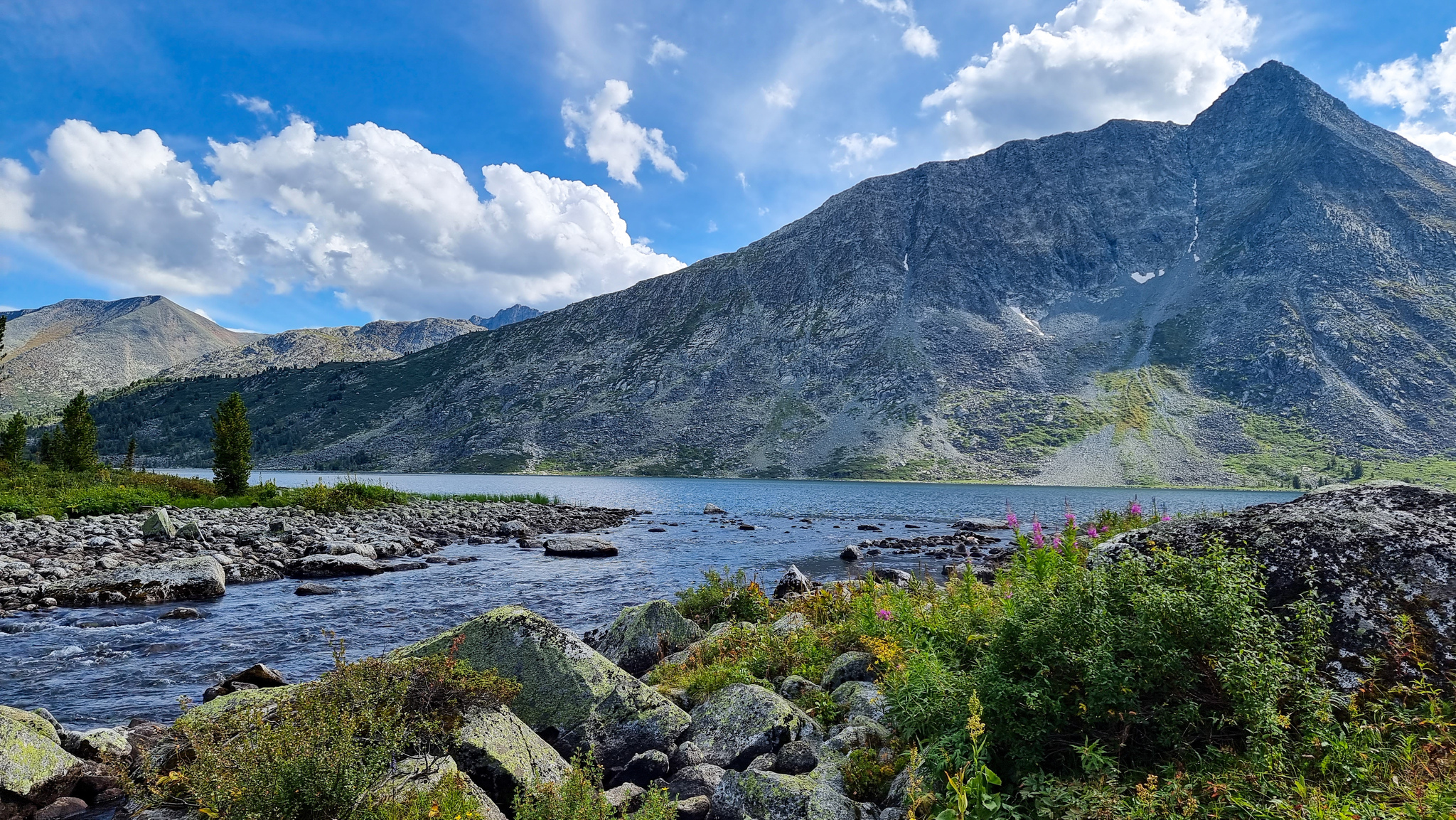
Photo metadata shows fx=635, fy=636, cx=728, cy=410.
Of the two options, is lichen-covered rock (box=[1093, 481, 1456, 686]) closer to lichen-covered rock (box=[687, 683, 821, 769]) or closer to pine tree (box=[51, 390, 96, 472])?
lichen-covered rock (box=[687, 683, 821, 769])

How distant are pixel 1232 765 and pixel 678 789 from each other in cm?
526

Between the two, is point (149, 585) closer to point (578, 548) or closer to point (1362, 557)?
point (578, 548)

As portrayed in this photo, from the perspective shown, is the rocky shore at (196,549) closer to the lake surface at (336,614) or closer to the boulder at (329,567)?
the boulder at (329,567)

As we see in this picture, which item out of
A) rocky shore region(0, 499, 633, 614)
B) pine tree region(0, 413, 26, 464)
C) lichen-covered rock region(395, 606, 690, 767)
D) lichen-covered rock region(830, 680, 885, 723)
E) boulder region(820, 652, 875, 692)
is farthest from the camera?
pine tree region(0, 413, 26, 464)

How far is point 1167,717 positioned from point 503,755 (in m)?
6.42

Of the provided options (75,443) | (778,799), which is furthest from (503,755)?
(75,443)

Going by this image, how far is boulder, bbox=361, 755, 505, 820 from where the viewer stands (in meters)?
5.64

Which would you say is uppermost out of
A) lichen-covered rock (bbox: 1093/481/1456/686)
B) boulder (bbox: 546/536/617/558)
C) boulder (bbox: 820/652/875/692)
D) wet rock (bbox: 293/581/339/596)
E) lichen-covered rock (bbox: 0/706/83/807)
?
lichen-covered rock (bbox: 1093/481/1456/686)

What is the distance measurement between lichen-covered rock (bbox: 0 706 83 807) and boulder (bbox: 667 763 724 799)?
7808mm

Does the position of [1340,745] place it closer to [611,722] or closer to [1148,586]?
[1148,586]

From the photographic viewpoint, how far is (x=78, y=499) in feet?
108

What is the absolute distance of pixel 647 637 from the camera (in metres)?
14.0

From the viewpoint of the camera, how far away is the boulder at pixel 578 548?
37.1 m

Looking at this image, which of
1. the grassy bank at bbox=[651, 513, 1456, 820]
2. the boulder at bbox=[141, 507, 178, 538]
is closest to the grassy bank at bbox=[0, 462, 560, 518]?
the boulder at bbox=[141, 507, 178, 538]
